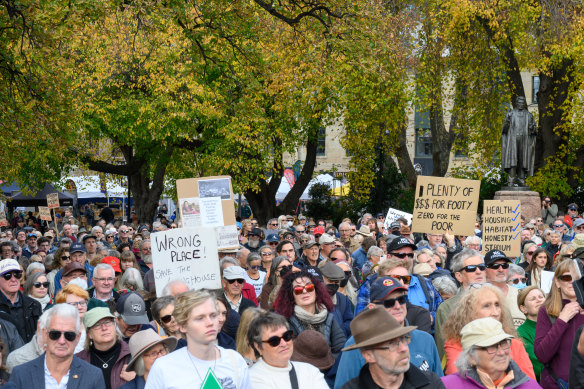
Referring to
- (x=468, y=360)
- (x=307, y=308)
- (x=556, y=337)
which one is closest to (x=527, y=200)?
(x=307, y=308)

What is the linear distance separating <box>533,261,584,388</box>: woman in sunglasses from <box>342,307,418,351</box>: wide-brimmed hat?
5.64ft

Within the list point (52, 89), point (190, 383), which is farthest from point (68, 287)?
point (52, 89)

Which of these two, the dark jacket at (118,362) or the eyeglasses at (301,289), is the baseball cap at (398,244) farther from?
the dark jacket at (118,362)

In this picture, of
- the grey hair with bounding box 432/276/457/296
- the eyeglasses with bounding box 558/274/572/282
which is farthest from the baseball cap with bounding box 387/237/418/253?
the eyeglasses with bounding box 558/274/572/282

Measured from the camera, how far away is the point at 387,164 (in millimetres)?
30891

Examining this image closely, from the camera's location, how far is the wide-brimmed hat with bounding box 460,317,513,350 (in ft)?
15.6

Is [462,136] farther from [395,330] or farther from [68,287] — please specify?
[395,330]

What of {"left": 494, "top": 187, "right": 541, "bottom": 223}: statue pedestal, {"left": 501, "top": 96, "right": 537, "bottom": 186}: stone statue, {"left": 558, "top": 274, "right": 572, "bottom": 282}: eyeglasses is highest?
{"left": 501, "top": 96, "right": 537, "bottom": 186}: stone statue

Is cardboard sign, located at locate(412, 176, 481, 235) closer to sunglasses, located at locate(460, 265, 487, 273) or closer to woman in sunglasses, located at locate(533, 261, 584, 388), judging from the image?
sunglasses, located at locate(460, 265, 487, 273)

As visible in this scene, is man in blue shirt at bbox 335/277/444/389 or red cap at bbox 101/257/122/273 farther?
red cap at bbox 101/257/122/273

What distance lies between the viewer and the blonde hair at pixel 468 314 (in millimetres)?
5875

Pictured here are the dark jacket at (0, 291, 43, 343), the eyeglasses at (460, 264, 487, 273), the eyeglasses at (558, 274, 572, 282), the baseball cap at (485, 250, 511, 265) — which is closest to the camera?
the eyeglasses at (558, 274, 572, 282)

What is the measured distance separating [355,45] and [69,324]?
10422 mm

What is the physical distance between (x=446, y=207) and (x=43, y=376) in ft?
27.9
